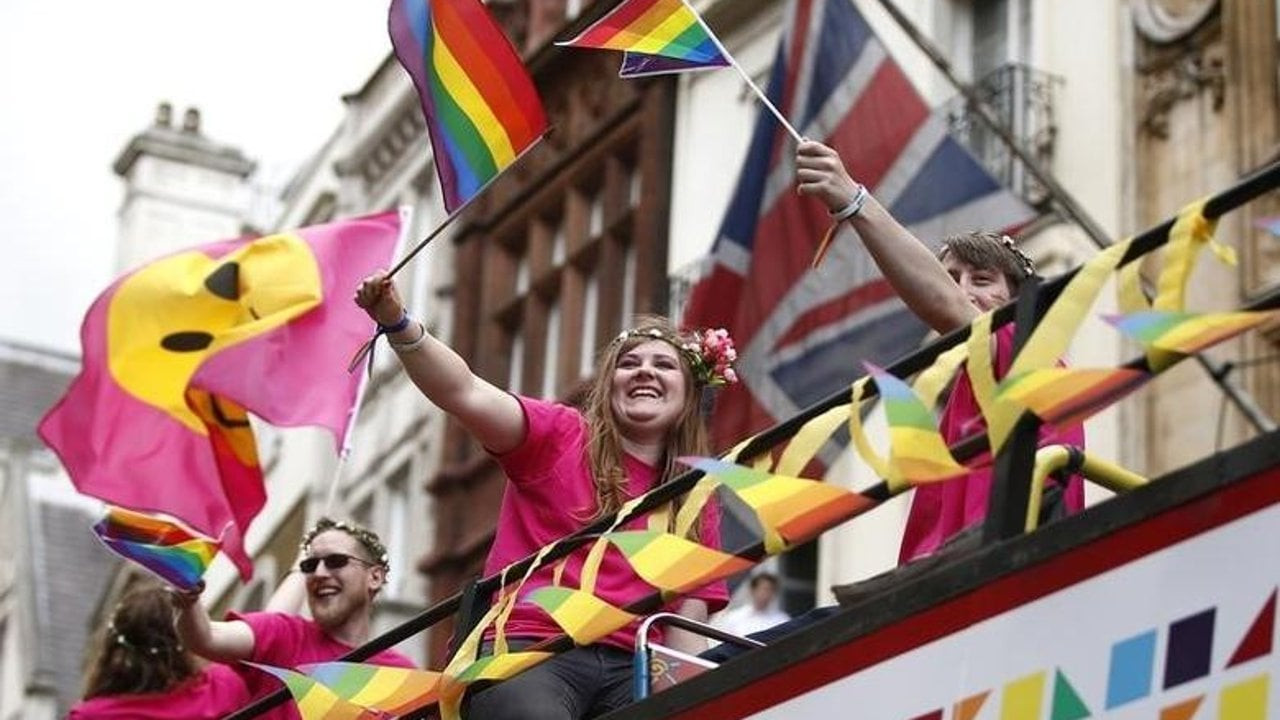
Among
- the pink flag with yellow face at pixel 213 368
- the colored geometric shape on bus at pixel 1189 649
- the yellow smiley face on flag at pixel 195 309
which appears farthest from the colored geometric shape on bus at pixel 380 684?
the yellow smiley face on flag at pixel 195 309

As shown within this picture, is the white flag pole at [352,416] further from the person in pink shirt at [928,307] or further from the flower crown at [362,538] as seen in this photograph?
the person in pink shirt at [928,307]

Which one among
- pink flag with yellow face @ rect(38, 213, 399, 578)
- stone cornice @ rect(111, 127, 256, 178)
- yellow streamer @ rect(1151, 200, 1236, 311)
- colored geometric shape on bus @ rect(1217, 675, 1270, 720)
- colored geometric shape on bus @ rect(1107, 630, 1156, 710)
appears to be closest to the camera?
colored geometric shape on bus @ rect(1217, 675, 1270, 720)

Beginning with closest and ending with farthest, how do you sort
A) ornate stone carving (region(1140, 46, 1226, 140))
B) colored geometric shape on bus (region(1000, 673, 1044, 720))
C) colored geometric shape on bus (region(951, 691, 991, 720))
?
colored geometric shape on bus (region(1000, 673, 1044, 720)) < colored geometric shape on bus (region(951, 691, 991, 720)) < ornate stone carving (region(1140, 46, 1226, 140))

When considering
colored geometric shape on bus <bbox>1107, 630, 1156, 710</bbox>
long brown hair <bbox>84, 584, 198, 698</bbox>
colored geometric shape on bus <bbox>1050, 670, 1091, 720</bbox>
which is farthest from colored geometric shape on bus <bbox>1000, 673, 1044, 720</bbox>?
long brown hair <bbox>84, 584, 198, 698</bbox>

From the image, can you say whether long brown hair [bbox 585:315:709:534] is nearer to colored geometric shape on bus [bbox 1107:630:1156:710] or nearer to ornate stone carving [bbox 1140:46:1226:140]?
colored geometric shape on bus [bbox 1107:630:1156:710]

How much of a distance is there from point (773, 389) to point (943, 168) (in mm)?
1774

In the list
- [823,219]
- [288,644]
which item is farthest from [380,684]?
[823,219]

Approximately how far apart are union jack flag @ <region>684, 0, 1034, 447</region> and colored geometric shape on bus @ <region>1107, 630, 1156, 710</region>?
36.6 ft

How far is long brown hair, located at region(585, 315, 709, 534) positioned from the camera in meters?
9.32

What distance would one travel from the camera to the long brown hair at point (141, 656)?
11.6 m

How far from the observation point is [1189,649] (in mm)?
7434

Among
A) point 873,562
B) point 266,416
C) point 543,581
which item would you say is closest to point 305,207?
point 873,562

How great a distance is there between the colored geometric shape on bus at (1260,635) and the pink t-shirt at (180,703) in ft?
16.7

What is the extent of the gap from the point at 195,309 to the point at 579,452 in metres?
6.77
